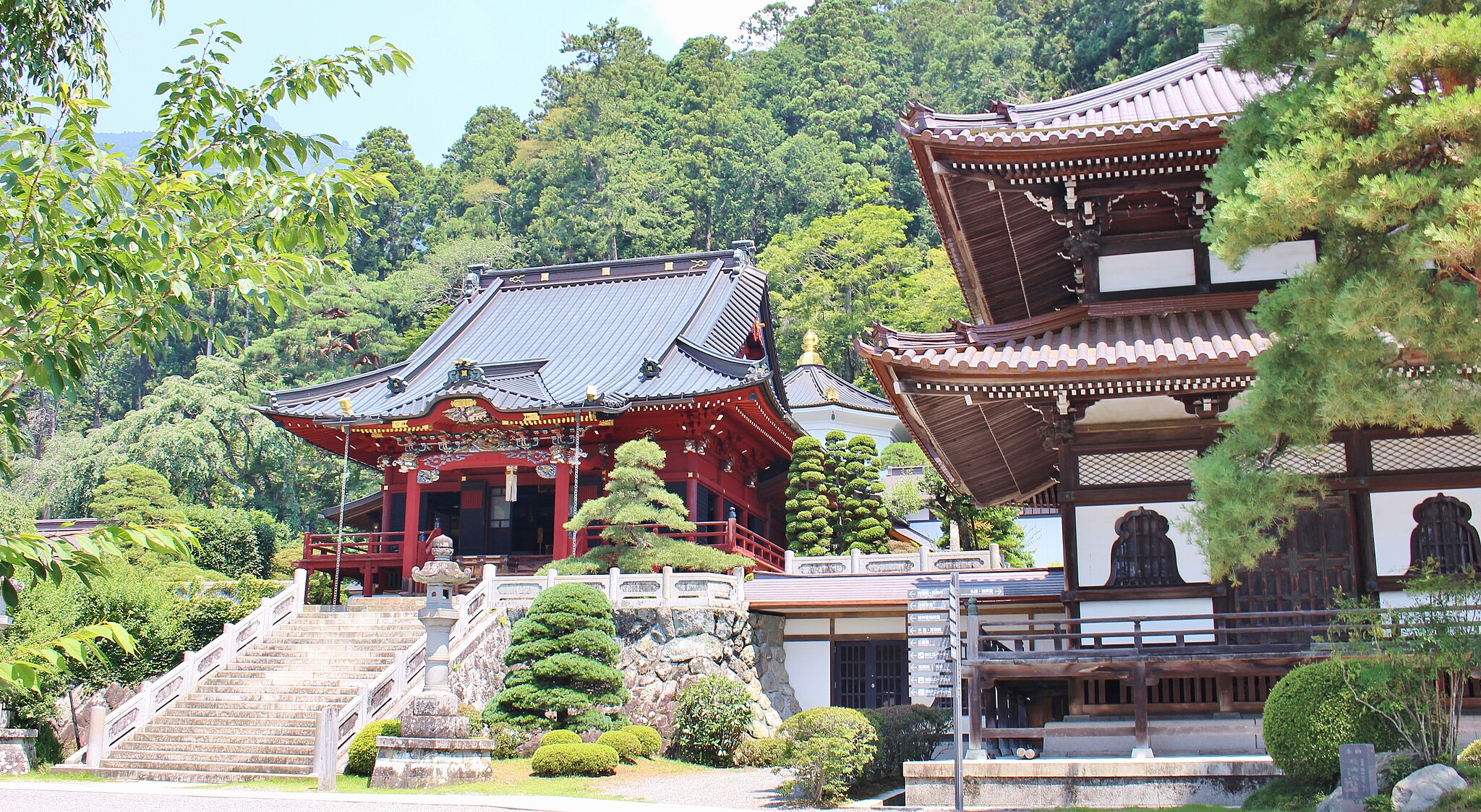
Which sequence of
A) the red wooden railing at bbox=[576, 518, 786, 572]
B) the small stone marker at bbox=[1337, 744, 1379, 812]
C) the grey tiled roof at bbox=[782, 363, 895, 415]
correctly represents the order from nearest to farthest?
the small stone marker at bbox=[1337, 744, 1379, 812], the red wooden railing at bbox=[576, 518, 786, 572], the grey tiled roof at bbox=[782, 363, 895, 415]

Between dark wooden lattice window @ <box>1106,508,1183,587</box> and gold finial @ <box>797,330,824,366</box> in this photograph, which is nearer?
dark wooden lattice window @ <box>1106,508,1183,587</box>

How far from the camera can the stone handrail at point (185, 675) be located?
58.4 ft

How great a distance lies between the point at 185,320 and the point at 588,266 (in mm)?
31980

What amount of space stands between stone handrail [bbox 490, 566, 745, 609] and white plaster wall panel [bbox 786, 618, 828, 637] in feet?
5.75

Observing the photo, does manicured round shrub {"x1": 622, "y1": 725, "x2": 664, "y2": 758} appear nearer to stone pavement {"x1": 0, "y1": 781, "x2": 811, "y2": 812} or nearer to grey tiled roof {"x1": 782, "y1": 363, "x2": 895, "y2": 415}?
stone pavement {"x1": 0, "y1": 781, "x2": 811, "y2": 812}

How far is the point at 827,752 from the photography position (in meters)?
14.1

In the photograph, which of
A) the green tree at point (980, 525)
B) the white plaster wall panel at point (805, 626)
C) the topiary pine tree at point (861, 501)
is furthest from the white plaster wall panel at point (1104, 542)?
the green tree at point (980, 525)

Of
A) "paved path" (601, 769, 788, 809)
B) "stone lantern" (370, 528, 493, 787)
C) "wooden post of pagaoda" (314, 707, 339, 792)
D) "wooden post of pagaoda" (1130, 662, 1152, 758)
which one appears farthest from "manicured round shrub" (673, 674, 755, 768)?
"wooden post of pagaoda" (1130, 662, 1152, 758)

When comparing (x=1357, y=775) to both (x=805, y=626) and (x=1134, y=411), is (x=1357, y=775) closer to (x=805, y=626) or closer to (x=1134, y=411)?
(x=1134, y=411)

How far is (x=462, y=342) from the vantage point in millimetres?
34000

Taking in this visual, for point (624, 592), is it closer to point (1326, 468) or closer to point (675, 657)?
point (675, 657)

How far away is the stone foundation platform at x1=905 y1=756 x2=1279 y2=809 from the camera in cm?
1105

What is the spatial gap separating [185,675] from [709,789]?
32.2ft

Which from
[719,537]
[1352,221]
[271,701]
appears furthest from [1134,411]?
[719,537]
